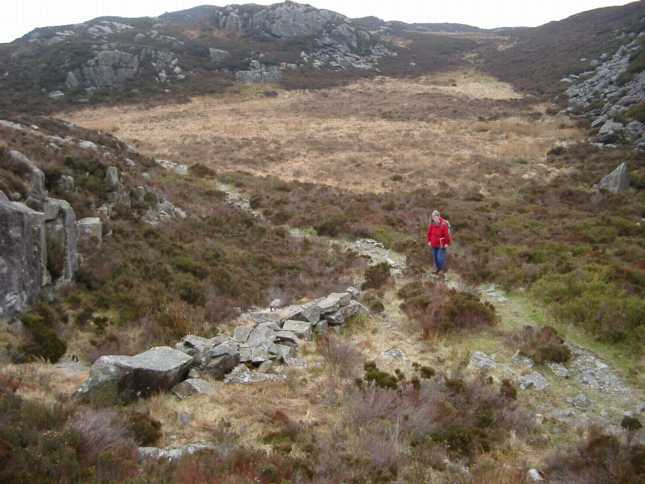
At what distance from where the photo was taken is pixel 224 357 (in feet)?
29.4

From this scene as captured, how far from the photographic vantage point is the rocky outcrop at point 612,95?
3102cm

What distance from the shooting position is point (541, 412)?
8148mm

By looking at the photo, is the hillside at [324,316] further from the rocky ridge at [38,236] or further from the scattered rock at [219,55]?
the scattered rock at [219,55]

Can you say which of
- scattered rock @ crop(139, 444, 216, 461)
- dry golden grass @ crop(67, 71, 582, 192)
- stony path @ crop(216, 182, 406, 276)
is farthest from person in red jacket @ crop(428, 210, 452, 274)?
dry golden grass @ crop(67, 71, 582, 192)

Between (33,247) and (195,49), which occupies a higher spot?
(195,49)

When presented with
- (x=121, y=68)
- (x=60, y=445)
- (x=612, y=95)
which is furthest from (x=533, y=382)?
(x=121, y=68)

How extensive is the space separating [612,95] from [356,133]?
2115cm

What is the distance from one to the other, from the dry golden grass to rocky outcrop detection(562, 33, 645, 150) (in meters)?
2.65

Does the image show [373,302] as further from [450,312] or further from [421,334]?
[450,312]

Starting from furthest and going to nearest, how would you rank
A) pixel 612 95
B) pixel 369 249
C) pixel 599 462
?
pixel 612 95 < pixel 369 249 < pixel 599 462

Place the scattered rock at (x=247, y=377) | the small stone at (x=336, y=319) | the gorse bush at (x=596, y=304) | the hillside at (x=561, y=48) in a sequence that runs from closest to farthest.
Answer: the scattered rock at (x=247, y=377) < the gorse bush at (x=596, y=304) < the small stone at (x=336, y=319) < the hillside at (x=561, y=48)

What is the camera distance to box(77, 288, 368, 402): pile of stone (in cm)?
741

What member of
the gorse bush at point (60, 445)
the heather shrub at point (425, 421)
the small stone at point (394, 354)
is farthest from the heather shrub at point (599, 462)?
the gorse bush at point (60, 445)

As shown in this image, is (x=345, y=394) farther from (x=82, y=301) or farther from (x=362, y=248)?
(x=362, y=248)
